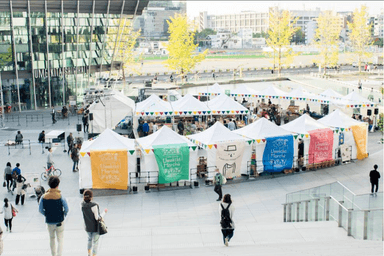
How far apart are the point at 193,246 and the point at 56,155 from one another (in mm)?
15746

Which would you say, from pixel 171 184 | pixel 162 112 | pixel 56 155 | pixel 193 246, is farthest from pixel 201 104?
pixel 193 246

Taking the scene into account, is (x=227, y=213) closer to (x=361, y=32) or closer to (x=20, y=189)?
(x=20, y=189)

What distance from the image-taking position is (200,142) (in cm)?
2097

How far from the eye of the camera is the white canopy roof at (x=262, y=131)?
21.6m

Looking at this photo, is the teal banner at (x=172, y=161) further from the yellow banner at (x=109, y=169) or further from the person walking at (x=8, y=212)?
the person walking at (x=8, y=212)

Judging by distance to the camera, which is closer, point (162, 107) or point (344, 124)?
point (344, 124)

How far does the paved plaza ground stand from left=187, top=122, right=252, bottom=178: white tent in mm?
1040

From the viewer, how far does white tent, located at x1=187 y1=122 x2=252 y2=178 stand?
20438 mm

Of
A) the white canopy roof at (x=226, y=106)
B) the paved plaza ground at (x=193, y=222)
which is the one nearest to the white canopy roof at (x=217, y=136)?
the paved plaza ground at (x=193, y=222)

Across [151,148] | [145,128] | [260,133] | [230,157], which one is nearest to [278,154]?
[260,133]

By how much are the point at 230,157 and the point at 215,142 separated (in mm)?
852

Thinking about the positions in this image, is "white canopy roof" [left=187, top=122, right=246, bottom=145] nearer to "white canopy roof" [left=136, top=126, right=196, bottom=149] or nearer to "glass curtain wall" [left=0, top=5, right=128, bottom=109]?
"white canopy roof" [left=136, top=126, right=196, bottom=149]

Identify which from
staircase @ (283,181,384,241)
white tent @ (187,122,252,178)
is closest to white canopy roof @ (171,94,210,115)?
white tent @ (187,122,252,178)

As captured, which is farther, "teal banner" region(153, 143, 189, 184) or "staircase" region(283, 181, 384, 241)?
"teal banner" region(153, 143, 189, 184)
